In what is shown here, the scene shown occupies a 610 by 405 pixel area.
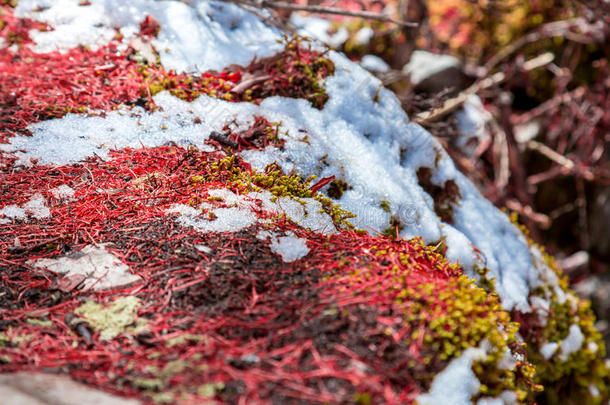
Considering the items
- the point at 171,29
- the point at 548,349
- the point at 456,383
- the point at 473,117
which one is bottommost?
the point at 548,349

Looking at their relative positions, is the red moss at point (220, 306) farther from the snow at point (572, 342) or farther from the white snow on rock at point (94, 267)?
the snow at point (572, 342)

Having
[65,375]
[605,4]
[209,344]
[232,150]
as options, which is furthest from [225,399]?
[605,4]

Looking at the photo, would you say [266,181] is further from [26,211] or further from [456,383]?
[456,383]

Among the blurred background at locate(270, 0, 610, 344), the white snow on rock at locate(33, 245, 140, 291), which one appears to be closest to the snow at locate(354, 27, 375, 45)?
the blurred background at locate(270, 0, 610, 344)

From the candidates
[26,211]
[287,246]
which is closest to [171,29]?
[26,211]

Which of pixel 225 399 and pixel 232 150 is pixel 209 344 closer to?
pixel 225 399

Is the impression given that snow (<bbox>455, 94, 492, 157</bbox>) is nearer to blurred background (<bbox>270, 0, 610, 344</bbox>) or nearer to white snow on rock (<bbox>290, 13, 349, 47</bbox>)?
blurred background (<bbox>270, 0, 610, 344</bbox>)
